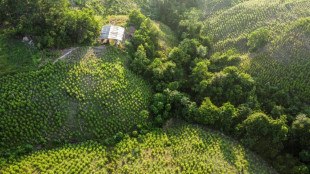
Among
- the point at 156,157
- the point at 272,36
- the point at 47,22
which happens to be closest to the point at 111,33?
the point at 47,22

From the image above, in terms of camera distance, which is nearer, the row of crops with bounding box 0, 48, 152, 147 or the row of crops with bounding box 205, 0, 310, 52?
the row of crops with bounding box 0, 48, 152, 147

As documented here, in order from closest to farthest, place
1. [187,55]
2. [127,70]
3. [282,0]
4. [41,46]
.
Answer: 1. [41,46]
2. [127,70]
3. [187,55]
4. [282,0]

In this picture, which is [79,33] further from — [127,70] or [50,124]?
[50,124]

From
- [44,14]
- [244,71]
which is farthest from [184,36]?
[44,14]

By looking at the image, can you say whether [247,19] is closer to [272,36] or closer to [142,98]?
[272,36]

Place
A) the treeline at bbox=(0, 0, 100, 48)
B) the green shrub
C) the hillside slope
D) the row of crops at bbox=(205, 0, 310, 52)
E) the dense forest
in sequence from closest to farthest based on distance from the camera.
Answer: the dense forest < the treeline at bbox=(0, 0, 100, 48) < the hillside slope < the green shrub < the row of crops at bbox=(205, 0, 310, 52)

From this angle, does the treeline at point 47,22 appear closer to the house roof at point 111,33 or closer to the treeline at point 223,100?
the house roof at point 111,33

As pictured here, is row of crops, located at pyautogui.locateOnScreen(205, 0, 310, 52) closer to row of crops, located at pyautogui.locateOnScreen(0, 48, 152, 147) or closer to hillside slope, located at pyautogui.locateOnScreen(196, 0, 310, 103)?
hillside slope, located at pyautogui.locateOnScreen(196, 0, 310, 103)

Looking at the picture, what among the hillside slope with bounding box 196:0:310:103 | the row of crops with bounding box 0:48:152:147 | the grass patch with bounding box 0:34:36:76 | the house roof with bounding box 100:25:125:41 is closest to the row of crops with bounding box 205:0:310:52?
the hillside slope with bounding box 196:0:310:103
